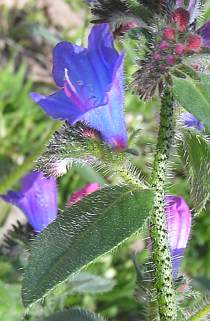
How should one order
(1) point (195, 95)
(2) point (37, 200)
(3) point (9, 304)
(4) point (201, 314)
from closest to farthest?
(1) point (195, 95) < (4) point (201, 314) < (2) point (37, 200) < (3) point (9, 304)

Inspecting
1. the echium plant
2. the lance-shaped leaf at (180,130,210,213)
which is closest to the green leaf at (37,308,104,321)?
the echium plant

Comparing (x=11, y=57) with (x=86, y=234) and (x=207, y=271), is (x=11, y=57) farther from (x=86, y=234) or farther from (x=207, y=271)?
(x=86, y=234)

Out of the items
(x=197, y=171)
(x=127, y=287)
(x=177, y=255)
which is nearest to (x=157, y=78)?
(x=197, y=171)

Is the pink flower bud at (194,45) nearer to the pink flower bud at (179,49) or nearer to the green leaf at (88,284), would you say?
the pink flower bud at (179,49)

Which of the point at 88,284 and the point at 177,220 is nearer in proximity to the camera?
the point at 177,220

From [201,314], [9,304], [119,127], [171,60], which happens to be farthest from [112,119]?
[9,304]

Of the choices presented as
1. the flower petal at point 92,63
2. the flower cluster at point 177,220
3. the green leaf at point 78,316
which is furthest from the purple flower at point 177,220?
the flower petal at point 92,63

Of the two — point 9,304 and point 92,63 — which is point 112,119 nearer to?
point 92,63
